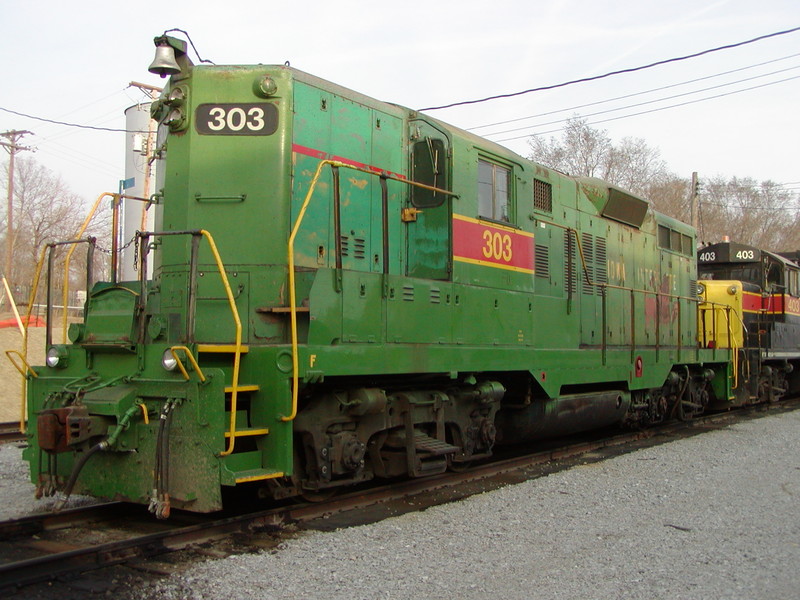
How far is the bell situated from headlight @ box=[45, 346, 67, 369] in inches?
85.4

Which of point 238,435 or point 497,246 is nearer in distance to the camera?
point 238,435

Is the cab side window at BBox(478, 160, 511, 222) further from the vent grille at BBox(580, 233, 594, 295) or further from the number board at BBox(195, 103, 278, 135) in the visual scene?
the number board at BBox(195, 103, 278, 135)

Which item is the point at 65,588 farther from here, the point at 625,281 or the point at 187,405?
the point at 625,281

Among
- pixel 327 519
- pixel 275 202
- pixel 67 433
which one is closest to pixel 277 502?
pixel 327 519

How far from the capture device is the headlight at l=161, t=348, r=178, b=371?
14.8ft

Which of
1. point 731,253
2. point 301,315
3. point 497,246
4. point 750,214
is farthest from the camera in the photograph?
point 750,214

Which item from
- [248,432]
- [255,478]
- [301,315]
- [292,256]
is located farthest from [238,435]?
[292,256]

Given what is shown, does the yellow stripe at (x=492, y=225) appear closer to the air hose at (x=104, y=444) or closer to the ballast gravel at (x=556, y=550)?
the ballast gravel at (x=556, y=550)

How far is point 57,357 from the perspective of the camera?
5.27 meters

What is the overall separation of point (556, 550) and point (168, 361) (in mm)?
2749

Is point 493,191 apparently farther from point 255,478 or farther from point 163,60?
point 255,478

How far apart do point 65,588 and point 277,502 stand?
2.14 m

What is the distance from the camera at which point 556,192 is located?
826cm

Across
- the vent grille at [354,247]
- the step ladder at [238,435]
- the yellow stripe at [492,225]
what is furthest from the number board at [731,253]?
the step ladder at [238,435]
